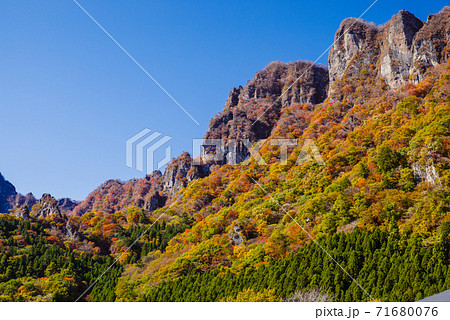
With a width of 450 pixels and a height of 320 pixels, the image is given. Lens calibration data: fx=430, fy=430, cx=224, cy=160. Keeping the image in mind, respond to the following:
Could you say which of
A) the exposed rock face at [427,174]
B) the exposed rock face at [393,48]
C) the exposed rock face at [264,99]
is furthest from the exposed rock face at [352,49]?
the exposed rock face at [427,174]

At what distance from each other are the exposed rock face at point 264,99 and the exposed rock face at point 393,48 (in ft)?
31.1

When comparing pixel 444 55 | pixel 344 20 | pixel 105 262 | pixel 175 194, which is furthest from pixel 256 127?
pixel 105 262

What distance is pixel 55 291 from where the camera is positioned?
46.0 m

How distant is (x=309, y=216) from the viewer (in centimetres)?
4559

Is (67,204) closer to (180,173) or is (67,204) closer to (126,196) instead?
(126,196)

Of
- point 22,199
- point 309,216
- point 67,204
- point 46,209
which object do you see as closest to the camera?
point 309,216

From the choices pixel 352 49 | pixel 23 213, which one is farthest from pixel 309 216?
pixel 352 49

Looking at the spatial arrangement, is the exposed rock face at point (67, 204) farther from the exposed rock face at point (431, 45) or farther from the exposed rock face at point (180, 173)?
the exposed rock face at point (431, 45)

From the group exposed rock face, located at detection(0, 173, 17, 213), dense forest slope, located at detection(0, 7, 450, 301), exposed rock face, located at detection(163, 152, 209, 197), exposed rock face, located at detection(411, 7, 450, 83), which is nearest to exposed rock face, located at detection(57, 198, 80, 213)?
exposed rock face, located at detection(0, 173, 17, 213)

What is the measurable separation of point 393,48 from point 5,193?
123 m

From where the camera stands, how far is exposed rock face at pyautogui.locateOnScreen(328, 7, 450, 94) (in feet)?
240

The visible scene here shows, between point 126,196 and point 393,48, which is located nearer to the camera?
point 393,48

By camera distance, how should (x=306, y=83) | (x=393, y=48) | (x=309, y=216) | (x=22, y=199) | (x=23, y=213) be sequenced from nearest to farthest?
(x=309, y=216) < (x=23, y=213) < (x=393, y=48) < (x=306, y=83) < (x=22, y=199)

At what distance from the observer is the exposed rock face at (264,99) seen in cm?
9675
